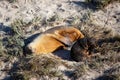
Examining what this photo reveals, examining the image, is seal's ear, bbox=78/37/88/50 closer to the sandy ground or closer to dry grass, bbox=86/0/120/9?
the sandy ground

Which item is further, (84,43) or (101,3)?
(101,3)

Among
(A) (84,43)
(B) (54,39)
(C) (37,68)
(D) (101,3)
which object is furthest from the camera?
(D) (101,3)

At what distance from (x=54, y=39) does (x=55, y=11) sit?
87 cm

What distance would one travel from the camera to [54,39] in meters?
7.01

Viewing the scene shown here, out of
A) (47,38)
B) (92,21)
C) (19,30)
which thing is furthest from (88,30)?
(19,30)

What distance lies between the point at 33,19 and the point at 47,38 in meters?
0.67

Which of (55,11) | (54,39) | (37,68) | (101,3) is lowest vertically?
(37,68)

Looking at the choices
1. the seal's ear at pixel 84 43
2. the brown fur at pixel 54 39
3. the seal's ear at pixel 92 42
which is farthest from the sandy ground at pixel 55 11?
the seal's ear at pixel 84 43

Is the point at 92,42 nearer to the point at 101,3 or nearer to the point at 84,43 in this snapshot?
the point at 84,43

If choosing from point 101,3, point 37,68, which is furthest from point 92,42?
point 101,3

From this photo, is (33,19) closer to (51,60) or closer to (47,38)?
(47,38)

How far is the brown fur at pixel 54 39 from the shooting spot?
22.5 ft

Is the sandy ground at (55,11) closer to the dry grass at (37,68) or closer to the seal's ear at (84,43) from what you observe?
the seal's ear at (84,43)

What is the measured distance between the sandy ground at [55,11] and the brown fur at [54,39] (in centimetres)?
51
